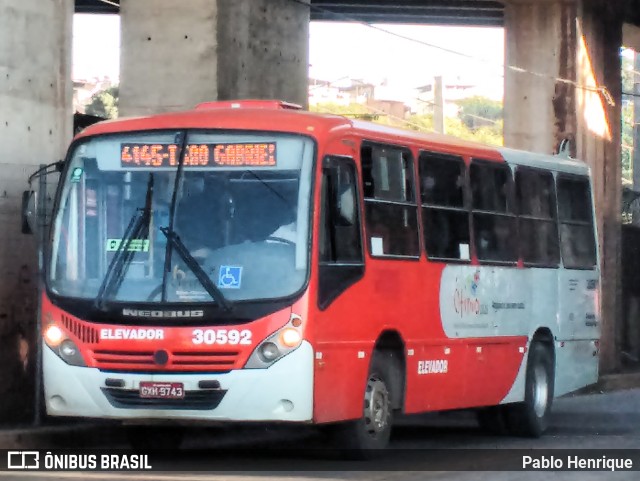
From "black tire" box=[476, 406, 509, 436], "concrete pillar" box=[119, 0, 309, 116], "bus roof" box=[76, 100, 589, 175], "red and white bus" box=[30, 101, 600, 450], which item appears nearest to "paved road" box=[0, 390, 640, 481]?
"black tire" box=[476, 406, 509, 436]

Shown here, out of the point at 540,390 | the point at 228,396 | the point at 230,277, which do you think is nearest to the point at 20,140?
the point at 230,277

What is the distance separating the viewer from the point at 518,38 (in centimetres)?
2716

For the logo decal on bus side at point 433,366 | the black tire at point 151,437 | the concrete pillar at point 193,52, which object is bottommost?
the black tire at point 151,437

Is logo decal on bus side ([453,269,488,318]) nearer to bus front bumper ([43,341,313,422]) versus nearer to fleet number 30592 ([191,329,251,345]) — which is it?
bus front bumper ([43,341,313,422])

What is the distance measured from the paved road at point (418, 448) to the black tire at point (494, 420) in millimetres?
129

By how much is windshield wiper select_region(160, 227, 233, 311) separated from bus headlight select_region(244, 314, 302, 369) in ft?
1.33

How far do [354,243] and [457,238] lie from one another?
2646mm

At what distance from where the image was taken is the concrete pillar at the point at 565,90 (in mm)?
26641

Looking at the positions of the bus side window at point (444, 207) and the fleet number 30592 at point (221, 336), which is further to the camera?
the bus side window at point (444, 207)

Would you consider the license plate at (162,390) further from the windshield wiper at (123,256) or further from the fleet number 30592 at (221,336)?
the windshield wiper at (123,256)

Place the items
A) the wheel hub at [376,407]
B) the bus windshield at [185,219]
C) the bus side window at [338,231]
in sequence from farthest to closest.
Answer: the wheel hub at [376,407], the bus side window at [338,231], the bus windshield at [185,219]

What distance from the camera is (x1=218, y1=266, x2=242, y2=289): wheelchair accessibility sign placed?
501 inches

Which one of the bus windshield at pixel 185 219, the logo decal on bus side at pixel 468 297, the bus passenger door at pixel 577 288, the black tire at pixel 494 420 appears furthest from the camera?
the bus passenger door at pixel 577 288

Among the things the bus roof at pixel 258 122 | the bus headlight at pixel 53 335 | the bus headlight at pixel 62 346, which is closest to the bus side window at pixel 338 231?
the bus roof at pixel 258 122
